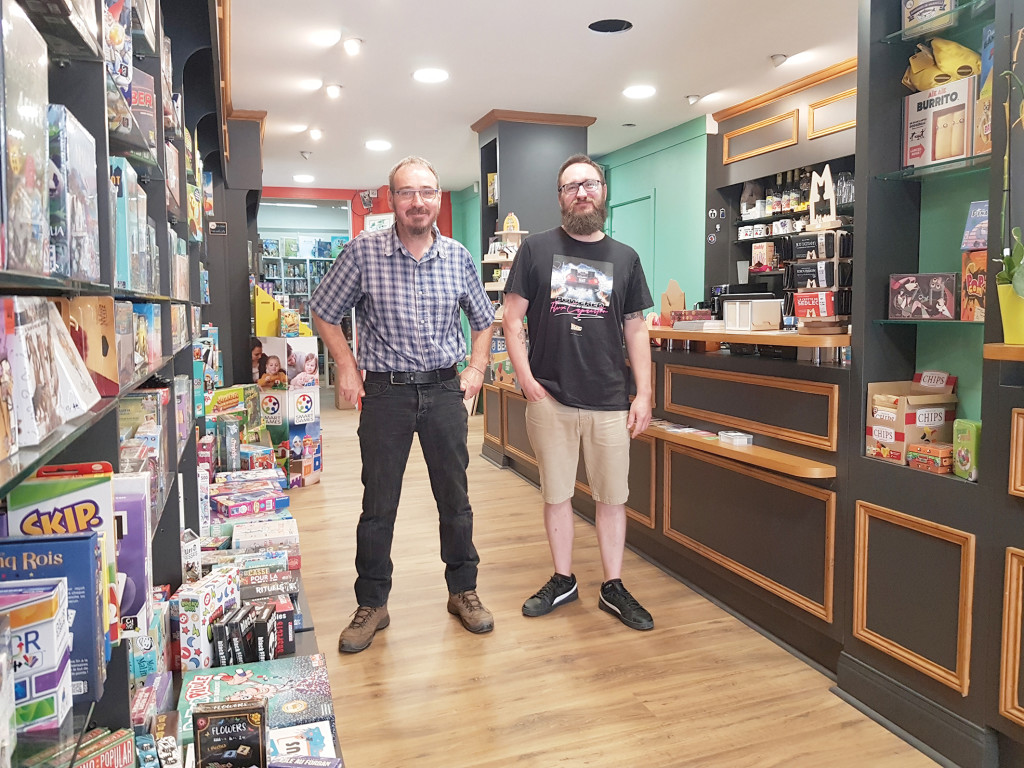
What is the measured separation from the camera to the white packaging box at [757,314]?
307cm

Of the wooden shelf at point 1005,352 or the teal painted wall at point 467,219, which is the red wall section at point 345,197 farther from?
the wooden shelf at point 1005,352

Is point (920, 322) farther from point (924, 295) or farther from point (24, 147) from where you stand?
point (24, 147)

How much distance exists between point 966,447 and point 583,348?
1.33 meters

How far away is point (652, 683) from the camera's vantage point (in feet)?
8.47

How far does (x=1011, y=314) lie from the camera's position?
1.94m

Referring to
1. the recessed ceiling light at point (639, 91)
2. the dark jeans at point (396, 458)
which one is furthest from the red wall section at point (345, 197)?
the dark jeans at point (396, 458)

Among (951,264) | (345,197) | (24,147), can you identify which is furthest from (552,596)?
(345,197)

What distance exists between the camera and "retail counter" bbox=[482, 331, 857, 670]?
8.53 feet

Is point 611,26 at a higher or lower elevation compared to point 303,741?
higher

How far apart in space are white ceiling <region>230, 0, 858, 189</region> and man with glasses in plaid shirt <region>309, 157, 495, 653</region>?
2.12 meters

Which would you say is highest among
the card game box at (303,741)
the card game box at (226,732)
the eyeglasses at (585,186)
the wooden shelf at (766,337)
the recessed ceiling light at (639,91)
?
the recessed ceiling light at (639,91)

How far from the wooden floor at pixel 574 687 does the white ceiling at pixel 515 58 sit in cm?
309

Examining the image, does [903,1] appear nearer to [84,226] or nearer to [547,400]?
[547,400]

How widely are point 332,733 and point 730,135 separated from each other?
6.03m
